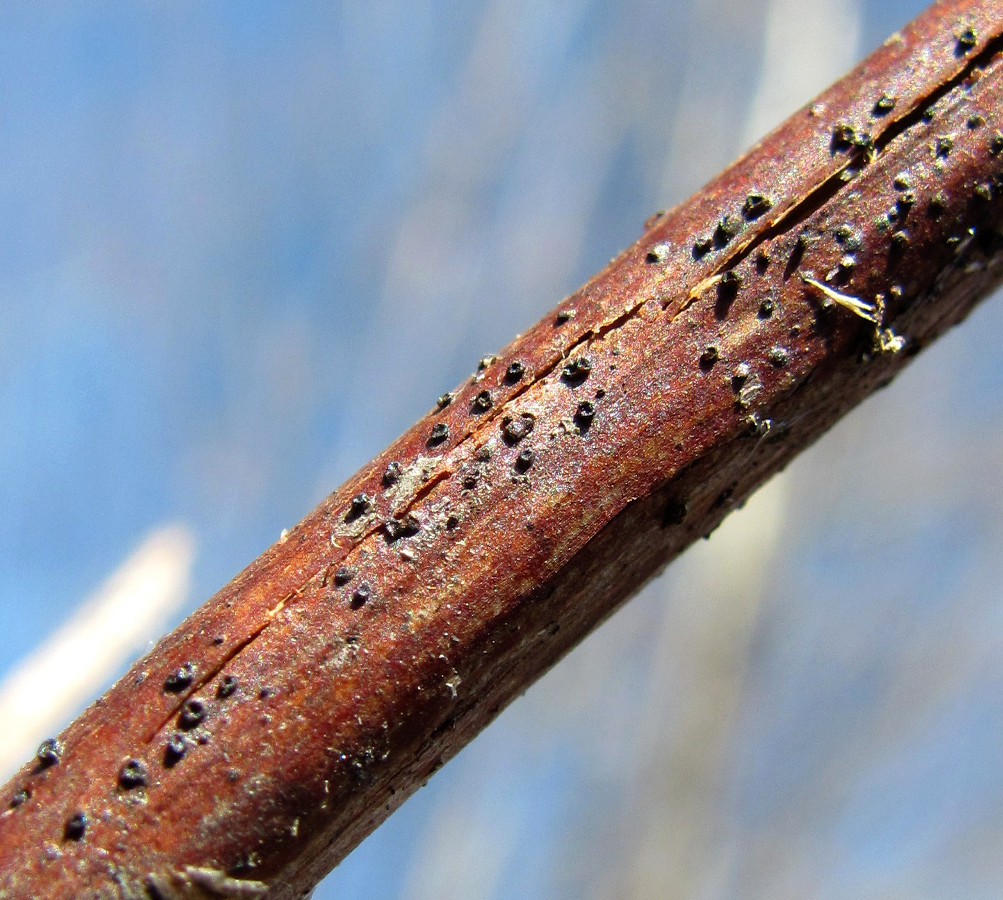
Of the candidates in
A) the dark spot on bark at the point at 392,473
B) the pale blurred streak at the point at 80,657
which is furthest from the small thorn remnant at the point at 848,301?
the pale blurred streak at the point at 80,657

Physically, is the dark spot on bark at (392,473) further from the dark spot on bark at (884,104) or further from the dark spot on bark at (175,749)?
the dark spot on bark at (884,104)

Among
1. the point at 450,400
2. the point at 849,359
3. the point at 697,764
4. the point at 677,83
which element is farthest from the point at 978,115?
the point at 677,83

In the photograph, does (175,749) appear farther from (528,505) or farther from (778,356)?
(778,356)

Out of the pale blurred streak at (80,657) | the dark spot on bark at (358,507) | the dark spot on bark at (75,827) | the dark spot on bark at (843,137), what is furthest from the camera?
the pale blurred streak at (80,657)

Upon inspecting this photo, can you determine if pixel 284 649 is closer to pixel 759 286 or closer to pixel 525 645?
pixel 525 645

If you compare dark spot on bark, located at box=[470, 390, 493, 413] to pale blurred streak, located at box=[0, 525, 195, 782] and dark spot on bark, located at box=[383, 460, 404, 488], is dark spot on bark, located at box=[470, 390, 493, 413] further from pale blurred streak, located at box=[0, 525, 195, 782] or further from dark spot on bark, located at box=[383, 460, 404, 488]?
pale blurred streak, located at box=[0, 525, 195, 782]

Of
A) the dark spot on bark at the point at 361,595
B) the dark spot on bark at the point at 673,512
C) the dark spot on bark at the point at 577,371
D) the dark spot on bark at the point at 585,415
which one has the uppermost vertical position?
the dark spot on bark at the point at 577,371
